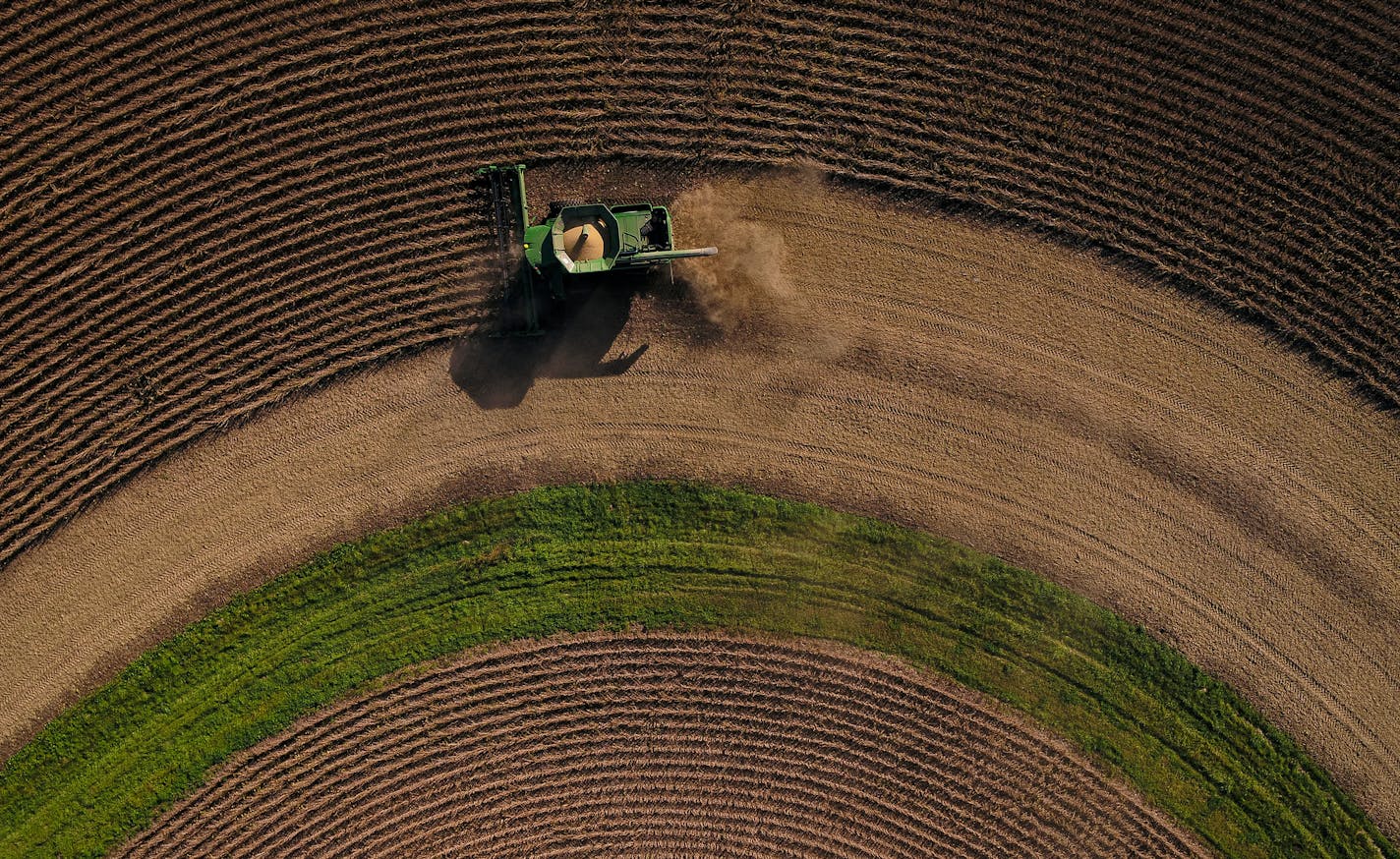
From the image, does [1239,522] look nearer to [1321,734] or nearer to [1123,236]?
[1321,734]

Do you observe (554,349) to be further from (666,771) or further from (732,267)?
(666,771)

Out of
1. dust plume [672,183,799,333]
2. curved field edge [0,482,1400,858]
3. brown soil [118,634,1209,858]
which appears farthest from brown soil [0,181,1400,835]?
brown soil [118,634,1209,858]

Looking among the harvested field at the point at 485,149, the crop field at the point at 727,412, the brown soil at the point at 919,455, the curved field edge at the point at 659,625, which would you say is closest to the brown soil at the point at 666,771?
the crop field at the point at 727,412

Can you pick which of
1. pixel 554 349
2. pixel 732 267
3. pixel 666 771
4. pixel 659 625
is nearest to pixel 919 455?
pixel 732 267

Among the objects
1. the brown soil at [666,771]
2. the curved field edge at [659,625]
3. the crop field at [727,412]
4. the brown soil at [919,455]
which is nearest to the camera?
the crop field at [727,412]

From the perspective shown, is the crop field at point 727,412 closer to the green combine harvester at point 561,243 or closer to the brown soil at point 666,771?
the brown soil at point 666,771

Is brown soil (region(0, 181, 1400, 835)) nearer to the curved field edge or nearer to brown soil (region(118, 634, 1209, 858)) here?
the curved field edge
